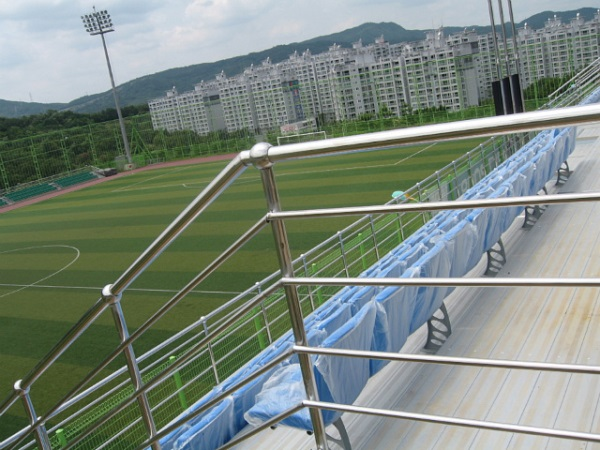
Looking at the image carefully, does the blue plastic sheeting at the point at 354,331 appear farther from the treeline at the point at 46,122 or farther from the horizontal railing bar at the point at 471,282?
the treeline at the point at 46,122

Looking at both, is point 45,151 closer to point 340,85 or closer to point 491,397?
point 340,85

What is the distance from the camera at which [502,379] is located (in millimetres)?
3146

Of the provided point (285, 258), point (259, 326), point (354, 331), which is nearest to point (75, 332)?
point (285, 258)

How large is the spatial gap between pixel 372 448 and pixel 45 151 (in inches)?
1311

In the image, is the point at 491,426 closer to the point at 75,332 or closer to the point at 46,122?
the point at 75,332

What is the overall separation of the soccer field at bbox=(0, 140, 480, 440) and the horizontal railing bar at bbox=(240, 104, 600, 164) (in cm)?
675

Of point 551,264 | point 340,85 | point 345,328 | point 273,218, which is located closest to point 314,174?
point 340,85

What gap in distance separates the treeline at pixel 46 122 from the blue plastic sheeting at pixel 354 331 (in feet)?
129

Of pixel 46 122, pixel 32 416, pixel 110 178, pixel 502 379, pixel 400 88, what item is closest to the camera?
pixel 32 416

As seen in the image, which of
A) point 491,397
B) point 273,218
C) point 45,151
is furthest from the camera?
Answer: point 45,151

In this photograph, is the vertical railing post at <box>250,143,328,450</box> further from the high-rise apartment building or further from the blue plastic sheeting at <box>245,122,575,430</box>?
the high-rise apartment building

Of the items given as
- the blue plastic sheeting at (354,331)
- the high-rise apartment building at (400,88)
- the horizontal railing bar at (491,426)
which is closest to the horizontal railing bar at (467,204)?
the horizontal railing bar at (491,426)

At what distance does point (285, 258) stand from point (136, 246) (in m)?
14.6

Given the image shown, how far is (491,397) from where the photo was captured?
3023mm
